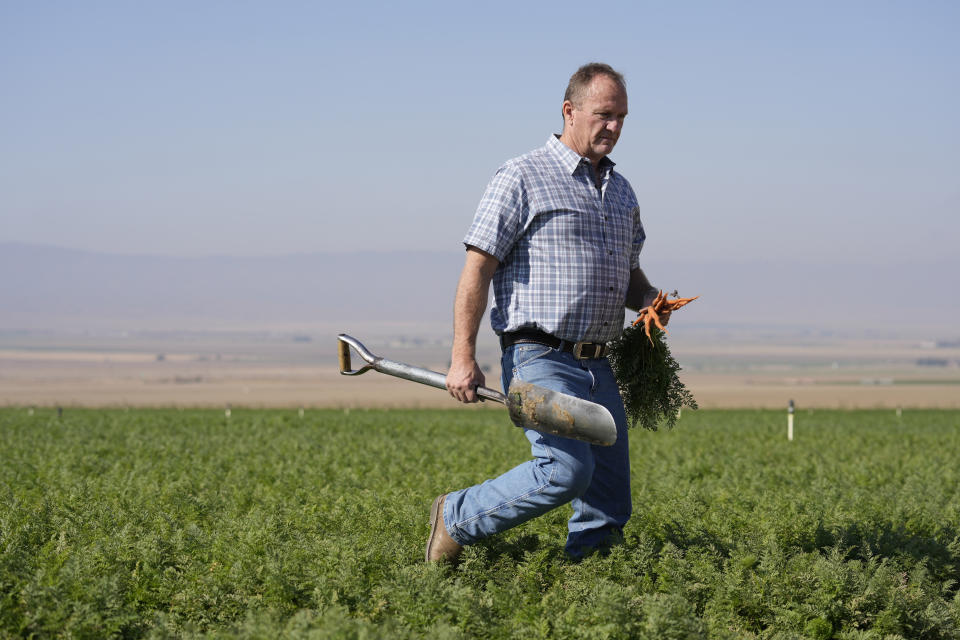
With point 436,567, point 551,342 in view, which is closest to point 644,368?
point 551,342

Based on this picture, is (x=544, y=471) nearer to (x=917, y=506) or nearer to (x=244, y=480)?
(x=917, y=506)

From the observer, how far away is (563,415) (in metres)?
4.79

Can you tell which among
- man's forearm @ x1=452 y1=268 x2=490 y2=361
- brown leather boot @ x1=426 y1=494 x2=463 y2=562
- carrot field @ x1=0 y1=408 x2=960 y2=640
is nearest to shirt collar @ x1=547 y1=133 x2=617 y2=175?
man's forearm @ x1=452 y1=268 x2=490 y2=361

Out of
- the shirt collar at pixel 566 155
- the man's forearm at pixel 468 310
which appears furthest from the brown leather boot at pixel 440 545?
the shirt collar at pixel 566 155

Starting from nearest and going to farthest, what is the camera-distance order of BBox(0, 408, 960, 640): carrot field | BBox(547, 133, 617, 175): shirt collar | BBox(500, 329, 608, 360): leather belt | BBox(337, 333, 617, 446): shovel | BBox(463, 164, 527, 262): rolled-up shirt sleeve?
BBox(0, 408, 960, 640): carrot field → BBox(337, 333, 617, 446): shovel → BBox(463, 164, 527, 262): rolled-up shirt sleeve → BBox(500, 329, 608, 360): leather belt → BBox(547, 133, 617, 175): shirt collar

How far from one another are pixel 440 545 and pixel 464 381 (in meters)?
1.01

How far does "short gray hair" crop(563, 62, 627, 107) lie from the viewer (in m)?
5.12

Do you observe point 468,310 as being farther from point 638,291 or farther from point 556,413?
point 638,291

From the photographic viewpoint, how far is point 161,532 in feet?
20.8

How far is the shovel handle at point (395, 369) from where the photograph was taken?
192 inches

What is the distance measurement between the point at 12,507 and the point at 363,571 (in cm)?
332

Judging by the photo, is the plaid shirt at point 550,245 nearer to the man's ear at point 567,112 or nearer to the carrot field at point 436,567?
the man's ear at point 567,112

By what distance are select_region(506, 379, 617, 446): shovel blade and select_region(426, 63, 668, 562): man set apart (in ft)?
0.63

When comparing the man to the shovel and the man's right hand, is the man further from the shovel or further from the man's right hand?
the shovel
